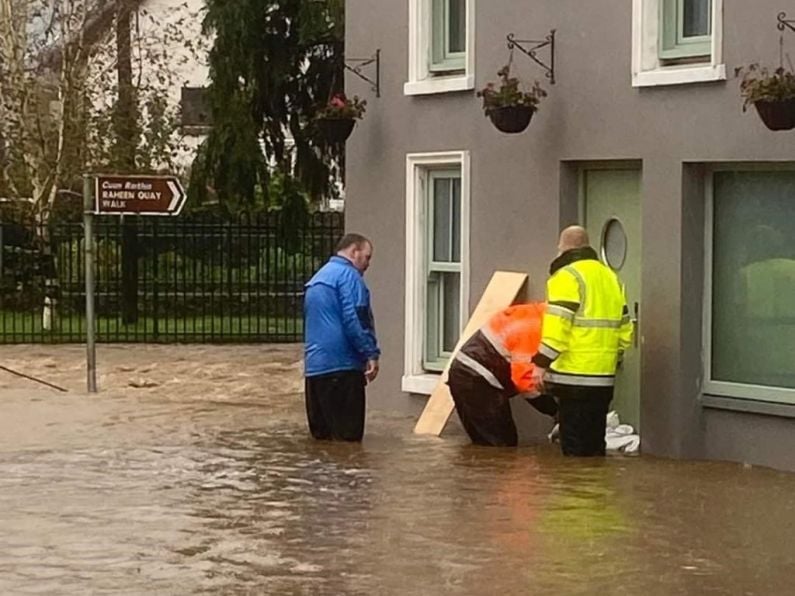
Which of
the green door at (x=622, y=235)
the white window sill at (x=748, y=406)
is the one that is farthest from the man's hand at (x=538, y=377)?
the white window sill at (x=748, y=406)

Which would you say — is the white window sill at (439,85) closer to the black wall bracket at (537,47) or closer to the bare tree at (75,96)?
the black wall bracket at (537,47)

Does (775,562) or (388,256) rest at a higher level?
(388,256)

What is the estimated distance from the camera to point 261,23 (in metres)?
27.2

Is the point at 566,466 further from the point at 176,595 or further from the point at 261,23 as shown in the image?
the point at 261,23

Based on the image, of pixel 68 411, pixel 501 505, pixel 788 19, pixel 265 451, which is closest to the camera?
pixel 501 505

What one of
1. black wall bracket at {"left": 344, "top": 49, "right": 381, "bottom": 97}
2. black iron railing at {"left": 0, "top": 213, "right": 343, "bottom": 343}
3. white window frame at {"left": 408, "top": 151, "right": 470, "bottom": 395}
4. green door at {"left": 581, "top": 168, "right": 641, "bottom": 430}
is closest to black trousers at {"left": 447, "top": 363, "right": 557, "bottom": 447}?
green door at {"left": 581, "top": 168, "right": 641, "bottom": 430}

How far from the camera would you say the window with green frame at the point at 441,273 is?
16391 mm

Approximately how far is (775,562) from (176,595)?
308 cm

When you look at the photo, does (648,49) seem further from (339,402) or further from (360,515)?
(360,515)

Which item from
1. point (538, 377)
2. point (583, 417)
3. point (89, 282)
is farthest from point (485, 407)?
point (89, 282)

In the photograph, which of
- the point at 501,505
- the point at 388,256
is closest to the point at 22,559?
the point at 501,505

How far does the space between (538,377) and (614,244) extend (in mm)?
1817

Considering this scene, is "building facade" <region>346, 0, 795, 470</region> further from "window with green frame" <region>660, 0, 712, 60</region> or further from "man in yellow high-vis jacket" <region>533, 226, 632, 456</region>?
"man in yellow high-vis jacket" <region>533, 226, 632, 456</region>

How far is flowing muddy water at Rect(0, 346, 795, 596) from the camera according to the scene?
8.90m
